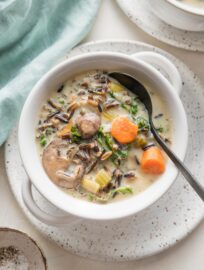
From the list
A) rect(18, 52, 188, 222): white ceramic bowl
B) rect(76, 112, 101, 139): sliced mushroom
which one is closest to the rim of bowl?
rect(18, 52, 188, 222): white ceramic bowl

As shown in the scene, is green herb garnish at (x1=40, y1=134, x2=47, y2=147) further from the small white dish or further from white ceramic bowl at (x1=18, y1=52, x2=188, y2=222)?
the small white dish

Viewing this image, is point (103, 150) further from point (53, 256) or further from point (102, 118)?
point (53, 256)

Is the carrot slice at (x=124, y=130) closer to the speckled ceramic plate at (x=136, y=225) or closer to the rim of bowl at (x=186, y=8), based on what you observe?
the speckled ceramic plate at (x=136, y=225)

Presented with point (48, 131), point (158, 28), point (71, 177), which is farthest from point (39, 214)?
point (158, 28)

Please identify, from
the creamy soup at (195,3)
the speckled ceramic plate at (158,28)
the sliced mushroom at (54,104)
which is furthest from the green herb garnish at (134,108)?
the creamy soup at (195,3)

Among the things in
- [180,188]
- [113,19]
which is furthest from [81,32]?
[180,188]
